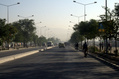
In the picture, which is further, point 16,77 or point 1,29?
point 1,29

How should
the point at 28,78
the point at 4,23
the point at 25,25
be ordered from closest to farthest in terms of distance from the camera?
the point at 28,78
the point at 4,23
the point at 25,25

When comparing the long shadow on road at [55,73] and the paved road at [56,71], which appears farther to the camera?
the paved road at [56,71]

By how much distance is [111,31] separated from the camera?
25062 mm

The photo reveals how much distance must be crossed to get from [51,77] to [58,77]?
352 millimetres

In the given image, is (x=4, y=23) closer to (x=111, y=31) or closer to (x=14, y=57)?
(x=14, y=57)

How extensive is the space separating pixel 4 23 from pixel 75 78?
51.8 meters

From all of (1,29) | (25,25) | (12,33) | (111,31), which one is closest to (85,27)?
(1,29)

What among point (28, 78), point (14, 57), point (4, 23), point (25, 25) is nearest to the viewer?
point (28, 78)

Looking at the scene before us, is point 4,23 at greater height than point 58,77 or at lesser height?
greater

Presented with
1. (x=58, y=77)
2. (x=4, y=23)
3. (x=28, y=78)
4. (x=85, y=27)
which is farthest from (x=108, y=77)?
(x=4, y=23)

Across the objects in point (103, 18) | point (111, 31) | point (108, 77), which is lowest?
point (108, 77)

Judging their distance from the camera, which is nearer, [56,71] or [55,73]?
[55,73]

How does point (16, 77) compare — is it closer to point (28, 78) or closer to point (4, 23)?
point (28, 78)

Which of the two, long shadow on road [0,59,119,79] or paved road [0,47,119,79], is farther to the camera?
paved road [0,47,119,79]
